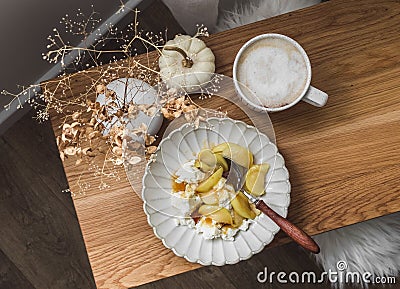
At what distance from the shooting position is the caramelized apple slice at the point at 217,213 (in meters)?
0.93

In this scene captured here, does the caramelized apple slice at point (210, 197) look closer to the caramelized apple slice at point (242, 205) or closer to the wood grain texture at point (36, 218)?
the caramelized apple slice at point (242, 205)

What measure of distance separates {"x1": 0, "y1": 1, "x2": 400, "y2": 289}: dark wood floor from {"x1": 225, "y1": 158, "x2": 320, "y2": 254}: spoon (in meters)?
0.62

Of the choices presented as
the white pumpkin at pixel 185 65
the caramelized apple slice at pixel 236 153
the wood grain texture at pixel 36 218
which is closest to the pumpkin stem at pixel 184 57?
the white pumpkin at pixel 185 65

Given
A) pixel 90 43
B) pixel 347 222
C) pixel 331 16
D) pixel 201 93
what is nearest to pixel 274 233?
pixel 347 222

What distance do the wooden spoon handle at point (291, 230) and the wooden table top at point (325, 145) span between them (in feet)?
0.25

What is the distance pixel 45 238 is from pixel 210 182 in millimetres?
741

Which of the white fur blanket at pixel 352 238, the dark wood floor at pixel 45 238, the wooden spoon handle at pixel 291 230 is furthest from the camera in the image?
the dark wood floor at pixel 45 238

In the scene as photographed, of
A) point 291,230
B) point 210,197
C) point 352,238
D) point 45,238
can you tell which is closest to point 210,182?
point 210,197

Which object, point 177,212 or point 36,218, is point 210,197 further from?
point 36,218

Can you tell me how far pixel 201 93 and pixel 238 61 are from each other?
0.29 feet

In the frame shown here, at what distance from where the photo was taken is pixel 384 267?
117cm

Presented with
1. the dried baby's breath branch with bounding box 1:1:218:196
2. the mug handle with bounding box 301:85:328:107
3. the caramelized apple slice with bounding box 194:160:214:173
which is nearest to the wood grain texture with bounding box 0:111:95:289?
the dried baby's breath branch with bounding box 1:1:218:196

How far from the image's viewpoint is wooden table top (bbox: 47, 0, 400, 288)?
974mm

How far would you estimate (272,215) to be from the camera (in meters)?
0.91
